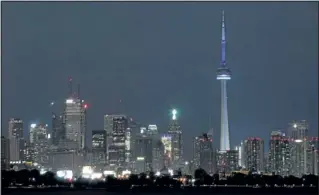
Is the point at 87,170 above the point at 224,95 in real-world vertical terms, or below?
below

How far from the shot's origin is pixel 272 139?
6875 cm

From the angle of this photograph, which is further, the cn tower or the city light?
the cn tower

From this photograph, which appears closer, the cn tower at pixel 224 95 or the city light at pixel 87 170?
the city light at pixel 87 170

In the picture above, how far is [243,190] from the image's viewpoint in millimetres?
48594

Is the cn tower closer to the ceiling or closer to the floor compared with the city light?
closer to the ceiling

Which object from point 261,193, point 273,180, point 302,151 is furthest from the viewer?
point 302,151

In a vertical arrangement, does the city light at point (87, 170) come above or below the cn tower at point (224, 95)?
below

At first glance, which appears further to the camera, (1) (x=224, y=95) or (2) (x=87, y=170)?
(1) (x=224, y=95)

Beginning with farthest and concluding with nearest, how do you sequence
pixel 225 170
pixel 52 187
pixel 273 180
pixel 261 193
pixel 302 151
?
pixel 225 170 < pixel 302 151 < pixel 273 180 < pixel 52 187 < pixel 261 193

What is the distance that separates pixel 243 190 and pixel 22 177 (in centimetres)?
1400

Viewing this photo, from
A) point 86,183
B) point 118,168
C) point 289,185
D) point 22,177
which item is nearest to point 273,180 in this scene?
point 289,185

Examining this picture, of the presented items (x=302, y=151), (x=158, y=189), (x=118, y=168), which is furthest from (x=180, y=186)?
(x=118, y=168)

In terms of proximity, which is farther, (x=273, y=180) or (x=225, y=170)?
(x=225, y=170)

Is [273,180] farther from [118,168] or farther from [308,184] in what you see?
→ [118,168]
